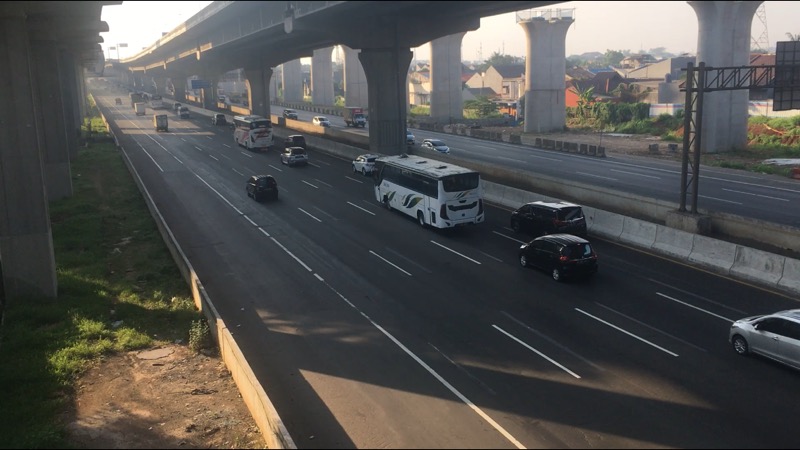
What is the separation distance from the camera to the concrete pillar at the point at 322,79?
15400 centimetres

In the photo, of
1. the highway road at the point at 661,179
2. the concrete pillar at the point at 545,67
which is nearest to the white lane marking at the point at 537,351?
the highway road at the point at 661,179

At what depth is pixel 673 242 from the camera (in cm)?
2942

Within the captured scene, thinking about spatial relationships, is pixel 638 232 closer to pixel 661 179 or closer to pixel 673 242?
pixel 673 242

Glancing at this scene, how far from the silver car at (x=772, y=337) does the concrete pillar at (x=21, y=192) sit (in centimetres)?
2368

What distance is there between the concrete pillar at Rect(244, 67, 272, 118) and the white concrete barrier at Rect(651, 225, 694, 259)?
7537 cm

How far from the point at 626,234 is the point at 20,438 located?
86.5 feet

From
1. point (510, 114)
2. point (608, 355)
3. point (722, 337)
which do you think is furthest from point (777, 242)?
point (510, 114)

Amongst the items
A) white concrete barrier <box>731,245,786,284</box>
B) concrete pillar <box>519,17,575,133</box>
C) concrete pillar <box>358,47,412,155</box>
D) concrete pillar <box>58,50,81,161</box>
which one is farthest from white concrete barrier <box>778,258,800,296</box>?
concrete pillar <box>519,17,575,133</box>

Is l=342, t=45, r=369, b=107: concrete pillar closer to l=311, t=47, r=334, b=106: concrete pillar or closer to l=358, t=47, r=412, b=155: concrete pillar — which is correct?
l=311, t=47, r=334, b=106: concrete pillar

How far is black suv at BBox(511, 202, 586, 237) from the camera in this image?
31.9 meters

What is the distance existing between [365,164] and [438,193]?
19644 mm

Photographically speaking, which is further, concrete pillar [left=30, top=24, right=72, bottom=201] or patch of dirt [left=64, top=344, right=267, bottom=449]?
concrete pillar [left=30, top=24, right=72, bottom=201]

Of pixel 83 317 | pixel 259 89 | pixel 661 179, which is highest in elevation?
pixel 259 89

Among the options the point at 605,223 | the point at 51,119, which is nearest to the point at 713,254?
the point at 605,223
